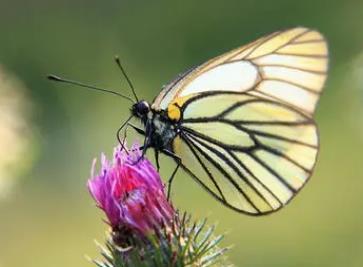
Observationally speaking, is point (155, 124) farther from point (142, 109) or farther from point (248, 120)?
point (248, 120)

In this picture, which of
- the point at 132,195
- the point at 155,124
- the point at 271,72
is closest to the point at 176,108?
the point at 155,124

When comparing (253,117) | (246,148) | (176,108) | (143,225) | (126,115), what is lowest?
(143,225)

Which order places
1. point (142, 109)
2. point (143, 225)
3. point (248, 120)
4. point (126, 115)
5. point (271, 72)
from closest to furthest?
1. point (143, 225)
2. point (142, 109)
3. point (271, 72)
4. point (248, 120)
5. point (126, 115)

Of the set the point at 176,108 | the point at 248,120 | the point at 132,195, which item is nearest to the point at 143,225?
the point at 132,195

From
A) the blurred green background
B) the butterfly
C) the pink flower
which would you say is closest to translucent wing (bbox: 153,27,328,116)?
the butterfly

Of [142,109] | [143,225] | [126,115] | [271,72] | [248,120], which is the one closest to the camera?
[143,225]

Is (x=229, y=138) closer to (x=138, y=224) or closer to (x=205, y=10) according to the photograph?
(x=138, y=224)

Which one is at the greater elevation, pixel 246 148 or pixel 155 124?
pixel 155 124

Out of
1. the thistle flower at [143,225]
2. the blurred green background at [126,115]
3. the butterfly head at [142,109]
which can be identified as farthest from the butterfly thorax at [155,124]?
the blurred green background at [126,115]

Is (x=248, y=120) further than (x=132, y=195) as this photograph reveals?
Yes
